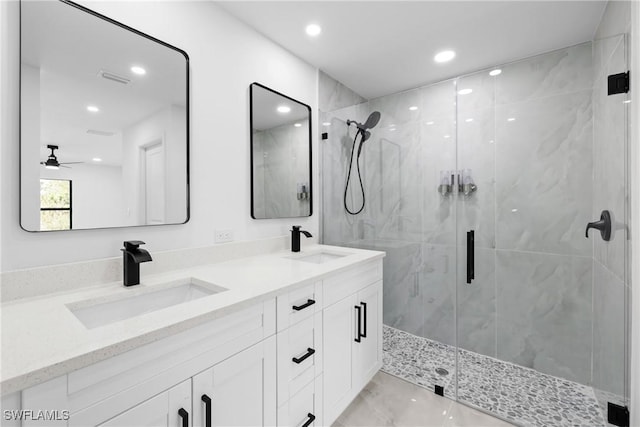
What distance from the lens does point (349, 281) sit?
65.6 inches

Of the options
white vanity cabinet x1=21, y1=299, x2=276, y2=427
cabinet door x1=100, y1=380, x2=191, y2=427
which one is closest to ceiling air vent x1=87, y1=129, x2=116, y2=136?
white vanity cabinet x1=21, y1=299, x2=276, y2=427

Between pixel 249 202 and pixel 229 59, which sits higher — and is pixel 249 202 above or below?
below

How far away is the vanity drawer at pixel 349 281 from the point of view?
1.49 metres

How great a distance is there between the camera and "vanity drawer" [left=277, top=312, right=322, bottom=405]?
1.20m

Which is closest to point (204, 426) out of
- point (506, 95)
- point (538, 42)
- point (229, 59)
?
point (229, 59)

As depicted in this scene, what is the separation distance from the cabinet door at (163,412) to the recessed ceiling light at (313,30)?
207 centimetres

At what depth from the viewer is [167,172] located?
145 centimetres

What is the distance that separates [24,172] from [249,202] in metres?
1.03

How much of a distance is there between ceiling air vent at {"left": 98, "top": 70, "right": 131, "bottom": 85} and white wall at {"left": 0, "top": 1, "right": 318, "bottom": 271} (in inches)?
10.1

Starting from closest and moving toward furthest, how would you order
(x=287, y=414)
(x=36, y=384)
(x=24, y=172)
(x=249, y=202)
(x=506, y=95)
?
(x=36, y=384), (x=24, y=172), (x=287, y=414), (x=249, y=202), (x=506, y=95)

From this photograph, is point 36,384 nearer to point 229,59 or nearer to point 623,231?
point 229,59

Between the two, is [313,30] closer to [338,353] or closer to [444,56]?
[444,56]

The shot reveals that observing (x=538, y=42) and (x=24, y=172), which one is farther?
(x=538, y=42)

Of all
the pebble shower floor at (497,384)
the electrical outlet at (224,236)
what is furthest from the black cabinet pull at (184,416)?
the pebble shower floor at (497,384)
